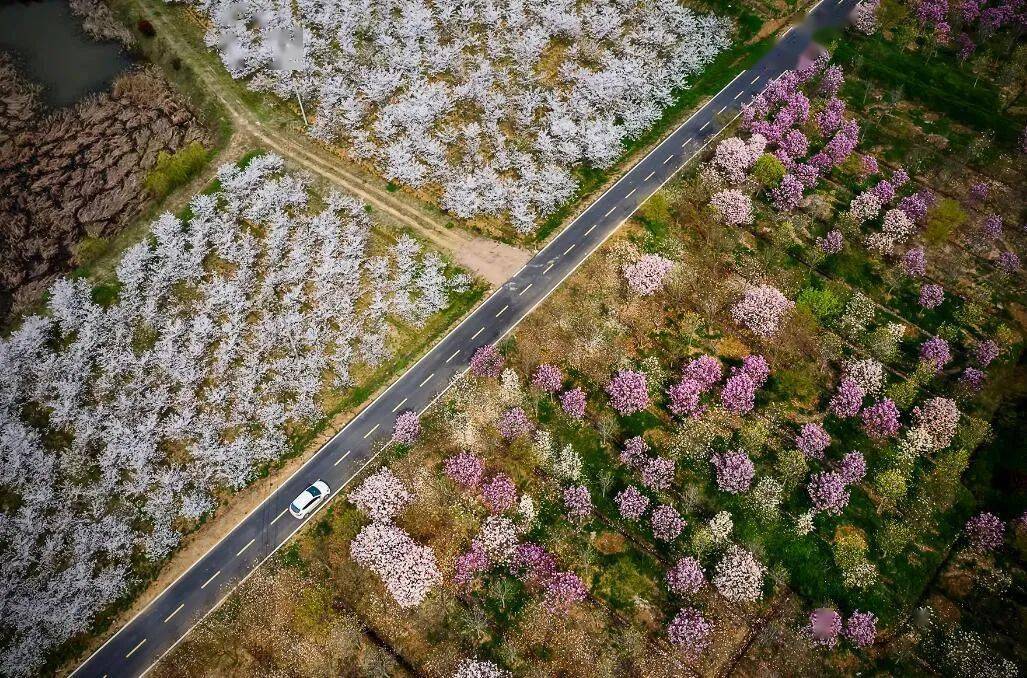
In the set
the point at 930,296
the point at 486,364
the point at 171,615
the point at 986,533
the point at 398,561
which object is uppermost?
the point at 486,364

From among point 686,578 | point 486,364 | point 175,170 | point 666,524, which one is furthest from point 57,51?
point 686,578

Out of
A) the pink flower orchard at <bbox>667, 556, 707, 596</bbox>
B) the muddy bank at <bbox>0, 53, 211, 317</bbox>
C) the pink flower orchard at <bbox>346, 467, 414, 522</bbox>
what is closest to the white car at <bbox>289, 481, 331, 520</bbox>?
the pink flower orchard at <bbox>346, 467, 414, 522</bbox>

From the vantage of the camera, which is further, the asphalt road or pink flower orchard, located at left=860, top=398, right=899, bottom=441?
pink flower orchard, located at left=860, top=398, right=899, bottom=441

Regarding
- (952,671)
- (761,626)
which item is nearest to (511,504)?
(761,626)

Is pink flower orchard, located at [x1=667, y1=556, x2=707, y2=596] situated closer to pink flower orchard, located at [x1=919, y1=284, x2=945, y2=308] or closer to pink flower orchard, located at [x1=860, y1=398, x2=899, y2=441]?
pink flower orchard, located at [x1=860, y1=398, x2=899, y2=441]

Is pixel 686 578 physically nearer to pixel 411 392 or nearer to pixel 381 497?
pixel 381 497

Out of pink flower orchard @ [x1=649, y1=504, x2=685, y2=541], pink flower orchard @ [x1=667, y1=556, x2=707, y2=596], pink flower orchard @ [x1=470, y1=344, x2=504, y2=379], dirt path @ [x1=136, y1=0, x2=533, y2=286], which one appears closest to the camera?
pink flower orchard @ [x1=667, y1=556, x2=707, y2=596]

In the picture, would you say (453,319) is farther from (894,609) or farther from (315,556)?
(894,609)

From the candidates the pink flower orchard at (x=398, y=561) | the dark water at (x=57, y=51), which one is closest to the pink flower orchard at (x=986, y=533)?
the pink flower orchard at (x=398, y=561)
